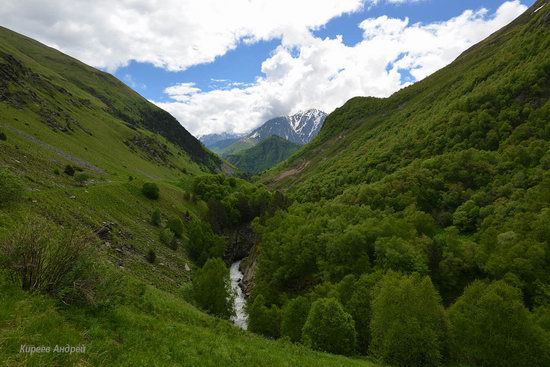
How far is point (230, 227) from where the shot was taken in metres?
123

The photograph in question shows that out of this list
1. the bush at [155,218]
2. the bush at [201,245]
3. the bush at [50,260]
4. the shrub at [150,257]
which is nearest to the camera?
the bush at [50,260]

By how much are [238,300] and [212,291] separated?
29520mm

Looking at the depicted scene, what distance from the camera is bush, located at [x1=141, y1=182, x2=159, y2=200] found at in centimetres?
9112

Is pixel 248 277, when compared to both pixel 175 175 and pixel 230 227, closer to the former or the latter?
pixel 230 227

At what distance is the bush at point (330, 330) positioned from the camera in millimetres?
40344

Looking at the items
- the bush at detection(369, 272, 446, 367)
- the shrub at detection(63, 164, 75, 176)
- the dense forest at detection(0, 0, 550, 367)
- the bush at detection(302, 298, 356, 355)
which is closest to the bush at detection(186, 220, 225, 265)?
the dense forest at detection(0, 0, 550, 367)

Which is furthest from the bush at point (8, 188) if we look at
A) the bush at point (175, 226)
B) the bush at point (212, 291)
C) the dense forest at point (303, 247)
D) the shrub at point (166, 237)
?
the bush at point (175, 226)

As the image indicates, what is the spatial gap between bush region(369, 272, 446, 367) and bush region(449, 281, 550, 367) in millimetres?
2873

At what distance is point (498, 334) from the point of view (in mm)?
39500

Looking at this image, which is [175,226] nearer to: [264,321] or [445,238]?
[264,321]

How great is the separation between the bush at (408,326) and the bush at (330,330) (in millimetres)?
3043

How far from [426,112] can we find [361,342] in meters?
129

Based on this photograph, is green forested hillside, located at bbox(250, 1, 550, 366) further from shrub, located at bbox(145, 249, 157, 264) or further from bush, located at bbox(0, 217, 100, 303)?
bush, located at bbox(0, 217, 100, 303)

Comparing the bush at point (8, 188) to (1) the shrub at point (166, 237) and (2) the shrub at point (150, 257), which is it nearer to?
(2) the shrub at point (150, 257)
